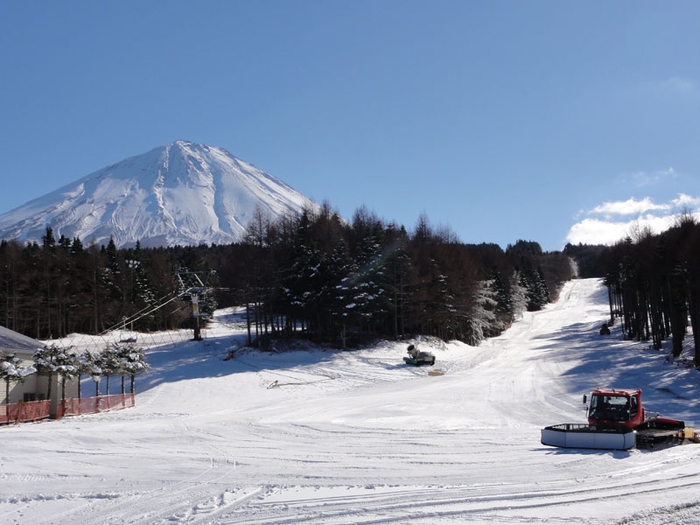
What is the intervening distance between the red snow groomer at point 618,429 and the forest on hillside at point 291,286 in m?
31.6

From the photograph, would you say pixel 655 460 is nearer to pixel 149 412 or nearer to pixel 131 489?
pixel 131 489

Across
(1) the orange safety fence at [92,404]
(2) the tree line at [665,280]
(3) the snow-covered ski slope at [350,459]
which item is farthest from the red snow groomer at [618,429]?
(1) the orange safety fence at [92,404]

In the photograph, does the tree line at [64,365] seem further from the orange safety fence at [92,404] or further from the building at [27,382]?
the orange safety fence at [92,404]

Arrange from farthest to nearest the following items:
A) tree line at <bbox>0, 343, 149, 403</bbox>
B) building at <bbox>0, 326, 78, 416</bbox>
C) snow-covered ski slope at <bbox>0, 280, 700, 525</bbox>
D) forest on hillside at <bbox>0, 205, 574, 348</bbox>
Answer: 1. forest on hillside at <bbox>0, 205, 574, 348</bbox>
2. building at <bbox>0, 326, 78, 416</bbox>
3. tree line at <bbox>0, 343, 149, 403</bbox>
4. snow-covered ski slope at <bbox>0, 280, 700, 525</bbox>

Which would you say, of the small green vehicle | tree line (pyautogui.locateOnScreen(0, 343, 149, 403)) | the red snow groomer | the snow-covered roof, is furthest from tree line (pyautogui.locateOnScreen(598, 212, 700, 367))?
the snow-covered roof

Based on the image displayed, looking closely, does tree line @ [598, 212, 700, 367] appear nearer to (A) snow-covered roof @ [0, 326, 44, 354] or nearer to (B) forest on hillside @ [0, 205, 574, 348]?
(B) forest on hillside @ [0, 205, 574, 348]

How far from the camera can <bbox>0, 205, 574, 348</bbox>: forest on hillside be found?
168 ft

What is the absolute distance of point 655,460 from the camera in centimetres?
1442

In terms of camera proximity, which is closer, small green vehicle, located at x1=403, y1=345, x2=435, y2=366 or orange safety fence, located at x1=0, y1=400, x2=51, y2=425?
orange safety fence, located at x1=0, y1=400, x2=51, y2=425

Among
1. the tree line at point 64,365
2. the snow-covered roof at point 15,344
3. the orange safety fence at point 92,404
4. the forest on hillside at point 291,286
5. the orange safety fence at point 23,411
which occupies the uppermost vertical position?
the forest on hillside at point 291,286

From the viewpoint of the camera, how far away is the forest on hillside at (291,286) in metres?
51.1

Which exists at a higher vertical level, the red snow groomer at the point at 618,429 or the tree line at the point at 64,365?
the tree line at the point at 64,365

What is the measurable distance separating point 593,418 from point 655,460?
4615 millimetres

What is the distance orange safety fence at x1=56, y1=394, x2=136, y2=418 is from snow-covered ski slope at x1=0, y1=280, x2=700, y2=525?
1134mm
